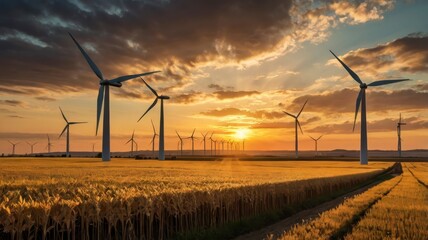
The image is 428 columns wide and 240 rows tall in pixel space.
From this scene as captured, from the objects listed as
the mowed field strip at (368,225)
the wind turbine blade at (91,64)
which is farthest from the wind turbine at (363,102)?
the mowed field strip at (368,225)

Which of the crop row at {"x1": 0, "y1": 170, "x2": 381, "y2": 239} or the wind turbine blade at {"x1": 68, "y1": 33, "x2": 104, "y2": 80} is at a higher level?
the wind turbine blade at {"x1": 68, "y1": 33, "x2": 104, "y2": 80}

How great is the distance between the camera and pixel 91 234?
15.5 meters

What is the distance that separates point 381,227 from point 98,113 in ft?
230

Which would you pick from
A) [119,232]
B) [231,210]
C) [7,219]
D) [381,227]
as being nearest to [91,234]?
[119,232]

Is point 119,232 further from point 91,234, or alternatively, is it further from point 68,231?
point 68,231

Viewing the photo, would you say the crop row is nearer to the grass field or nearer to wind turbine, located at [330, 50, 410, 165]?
the grass field

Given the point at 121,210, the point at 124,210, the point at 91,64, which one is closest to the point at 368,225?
the point at 124,210

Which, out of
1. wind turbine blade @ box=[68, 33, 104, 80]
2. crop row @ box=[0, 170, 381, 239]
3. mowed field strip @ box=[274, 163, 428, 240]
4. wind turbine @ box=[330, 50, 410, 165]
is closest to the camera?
crop row @ box=[0, 170, 381, 239]

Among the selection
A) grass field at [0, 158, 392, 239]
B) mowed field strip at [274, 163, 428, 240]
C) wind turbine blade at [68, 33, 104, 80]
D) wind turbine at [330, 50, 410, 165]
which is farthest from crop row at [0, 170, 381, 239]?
wind turbine at [330, 50, 410, 165]

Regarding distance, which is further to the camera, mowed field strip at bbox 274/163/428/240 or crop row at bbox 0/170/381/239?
mowed field strip at bbox 274/163/428/240

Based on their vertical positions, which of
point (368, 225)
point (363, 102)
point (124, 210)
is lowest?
point (368, 225)

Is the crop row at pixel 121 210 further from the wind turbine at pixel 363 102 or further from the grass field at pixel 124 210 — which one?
the wind turbine at pixel 363 102

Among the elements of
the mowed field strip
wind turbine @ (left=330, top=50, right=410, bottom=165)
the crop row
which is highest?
wind turbine @ (left=330, top=50, right=410, bottom=165)

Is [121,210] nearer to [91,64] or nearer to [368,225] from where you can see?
[368,225]
